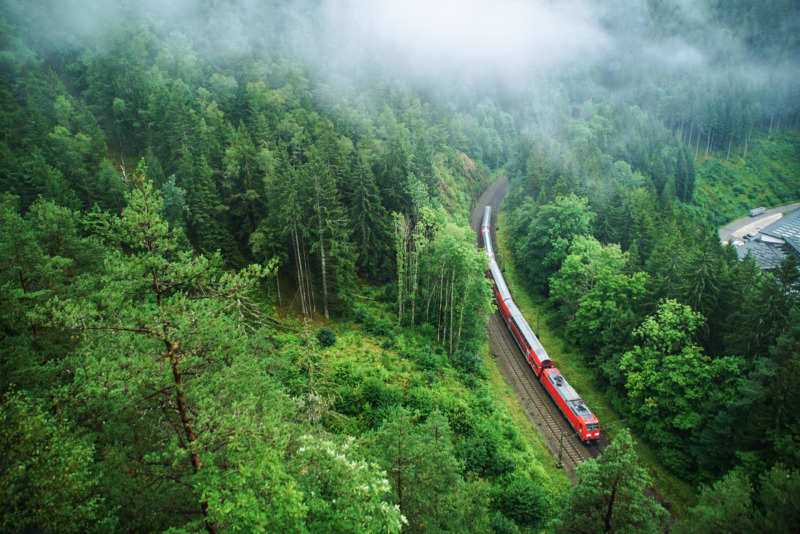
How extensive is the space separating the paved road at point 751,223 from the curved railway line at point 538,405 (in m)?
68.0

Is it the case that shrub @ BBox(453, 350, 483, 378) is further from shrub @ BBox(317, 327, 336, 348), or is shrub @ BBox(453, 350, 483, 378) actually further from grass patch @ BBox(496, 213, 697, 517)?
shrub @ BBox(317, 327, 336, 348)

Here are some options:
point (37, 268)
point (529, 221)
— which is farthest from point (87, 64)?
point (529, 221)

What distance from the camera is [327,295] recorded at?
3803cm

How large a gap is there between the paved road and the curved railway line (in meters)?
68.0

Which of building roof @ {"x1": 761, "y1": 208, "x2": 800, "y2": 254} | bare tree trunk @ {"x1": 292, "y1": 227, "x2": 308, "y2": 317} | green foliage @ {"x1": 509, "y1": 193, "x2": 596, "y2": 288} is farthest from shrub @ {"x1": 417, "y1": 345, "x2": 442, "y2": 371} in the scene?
building roof @ {"x1": 761, "y1": 208, "x2": 800, "y2": 254}

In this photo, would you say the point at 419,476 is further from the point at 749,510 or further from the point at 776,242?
the point at 776,242

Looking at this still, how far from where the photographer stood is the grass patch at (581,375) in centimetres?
2852

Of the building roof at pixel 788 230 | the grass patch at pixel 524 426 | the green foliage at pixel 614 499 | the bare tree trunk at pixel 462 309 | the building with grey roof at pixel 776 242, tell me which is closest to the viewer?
the green foliage at pixel 614 499

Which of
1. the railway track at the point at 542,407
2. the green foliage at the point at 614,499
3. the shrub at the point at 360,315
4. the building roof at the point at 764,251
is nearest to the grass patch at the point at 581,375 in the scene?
the railway track at the point at 542,407

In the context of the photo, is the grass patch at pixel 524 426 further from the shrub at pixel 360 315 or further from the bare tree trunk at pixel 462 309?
the shrub at pixel 360 315

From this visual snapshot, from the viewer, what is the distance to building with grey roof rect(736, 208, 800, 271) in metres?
68.9

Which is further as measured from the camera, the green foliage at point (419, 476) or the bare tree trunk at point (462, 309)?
the bare tree trunk at point (462, 309)

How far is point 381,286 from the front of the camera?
4453 centimetres

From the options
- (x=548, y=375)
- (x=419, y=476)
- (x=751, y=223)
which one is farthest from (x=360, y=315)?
(x=751, y=223)
